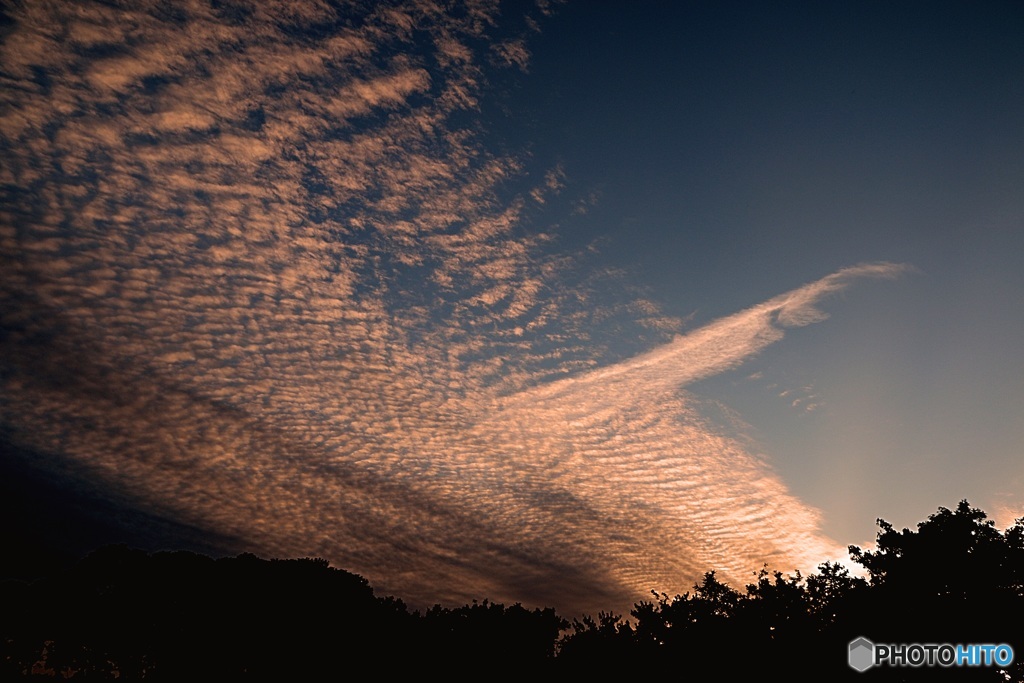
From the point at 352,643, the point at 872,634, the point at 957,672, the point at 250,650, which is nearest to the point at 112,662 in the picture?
the point at 250,650

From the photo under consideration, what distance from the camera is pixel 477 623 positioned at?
4972cm

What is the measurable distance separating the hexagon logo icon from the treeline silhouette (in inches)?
14.4

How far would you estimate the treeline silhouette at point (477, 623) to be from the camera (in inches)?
1266

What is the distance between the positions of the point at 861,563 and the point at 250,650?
1771 inches

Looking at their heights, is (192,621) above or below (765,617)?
below

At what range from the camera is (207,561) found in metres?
51.6

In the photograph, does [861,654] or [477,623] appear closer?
[861,654]

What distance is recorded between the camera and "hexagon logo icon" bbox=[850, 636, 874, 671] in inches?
1209

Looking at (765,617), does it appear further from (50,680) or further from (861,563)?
(50,680)

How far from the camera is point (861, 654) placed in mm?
30953

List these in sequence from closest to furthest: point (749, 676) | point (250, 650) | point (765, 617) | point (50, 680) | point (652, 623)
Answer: point (749, 676), point (765, 617), point (652, 623), point (250, 650), point (50, 680)

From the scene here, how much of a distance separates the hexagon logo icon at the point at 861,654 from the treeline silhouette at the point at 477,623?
37 cm

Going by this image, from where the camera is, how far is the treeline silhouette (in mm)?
32156

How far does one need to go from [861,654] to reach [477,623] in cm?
2930
